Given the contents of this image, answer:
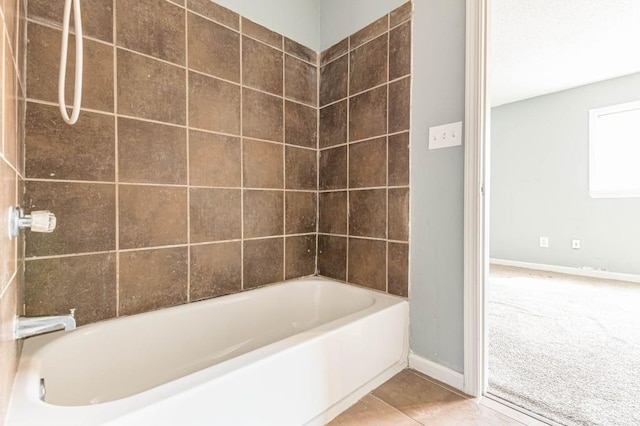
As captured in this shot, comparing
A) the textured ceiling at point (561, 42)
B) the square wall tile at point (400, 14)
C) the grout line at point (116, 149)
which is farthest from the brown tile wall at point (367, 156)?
the grout line at point (116, 149)

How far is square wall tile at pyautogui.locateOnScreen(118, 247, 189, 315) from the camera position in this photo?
1283mm

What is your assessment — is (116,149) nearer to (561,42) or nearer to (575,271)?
(561,42)

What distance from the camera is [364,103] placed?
1.76 meters

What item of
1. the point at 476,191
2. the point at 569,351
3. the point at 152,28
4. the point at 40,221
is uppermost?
the point at 152,28

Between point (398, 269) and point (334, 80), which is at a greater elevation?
point (334, 80)

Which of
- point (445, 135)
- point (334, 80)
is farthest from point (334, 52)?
point (445, 135)

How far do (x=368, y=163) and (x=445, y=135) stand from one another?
18.4 inches

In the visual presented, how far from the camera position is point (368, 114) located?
1736mm

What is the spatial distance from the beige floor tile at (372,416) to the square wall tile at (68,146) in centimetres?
138

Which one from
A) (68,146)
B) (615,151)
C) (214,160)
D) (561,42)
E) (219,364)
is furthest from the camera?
(615,151)

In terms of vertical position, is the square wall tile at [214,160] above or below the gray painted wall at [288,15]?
below

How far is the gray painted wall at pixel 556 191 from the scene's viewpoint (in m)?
3.37

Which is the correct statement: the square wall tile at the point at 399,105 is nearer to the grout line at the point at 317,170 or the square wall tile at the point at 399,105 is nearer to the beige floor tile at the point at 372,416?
the grout line at the point at 317,170

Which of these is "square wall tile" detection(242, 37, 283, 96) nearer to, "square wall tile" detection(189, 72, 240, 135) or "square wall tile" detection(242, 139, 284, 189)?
"square wall tile" detection(189, 72, 240, 135)
